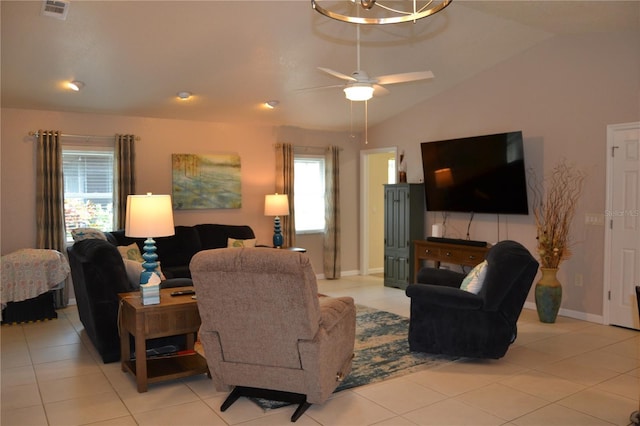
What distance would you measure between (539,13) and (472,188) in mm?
2268

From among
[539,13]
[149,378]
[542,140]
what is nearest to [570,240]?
[542,140]

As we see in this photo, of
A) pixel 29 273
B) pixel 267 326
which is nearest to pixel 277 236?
pixel 29 273

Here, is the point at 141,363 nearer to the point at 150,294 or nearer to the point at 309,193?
the point at 150,294

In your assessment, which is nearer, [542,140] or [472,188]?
[542,140]

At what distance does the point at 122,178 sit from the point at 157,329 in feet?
11.1

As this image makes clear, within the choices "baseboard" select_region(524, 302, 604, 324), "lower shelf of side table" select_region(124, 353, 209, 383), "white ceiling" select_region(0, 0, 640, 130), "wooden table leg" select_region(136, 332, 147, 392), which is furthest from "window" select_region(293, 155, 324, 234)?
"wooden table leg" select_region(136, 332, 147, 392)

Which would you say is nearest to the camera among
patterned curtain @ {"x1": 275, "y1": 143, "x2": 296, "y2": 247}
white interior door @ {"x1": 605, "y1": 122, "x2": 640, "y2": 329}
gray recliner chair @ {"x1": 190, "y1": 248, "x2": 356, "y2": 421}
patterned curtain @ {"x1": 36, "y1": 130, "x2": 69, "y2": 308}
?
gray recliner chair @ {"x1": 190, "y1": 248, "x2": 356, "y2": 421}

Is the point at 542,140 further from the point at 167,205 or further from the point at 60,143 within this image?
the point at 60,143

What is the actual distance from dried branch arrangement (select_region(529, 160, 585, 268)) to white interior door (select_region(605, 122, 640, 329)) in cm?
37

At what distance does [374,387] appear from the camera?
3.62 metres

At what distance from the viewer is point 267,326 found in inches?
118

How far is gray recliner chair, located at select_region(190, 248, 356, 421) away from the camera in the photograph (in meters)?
2.87

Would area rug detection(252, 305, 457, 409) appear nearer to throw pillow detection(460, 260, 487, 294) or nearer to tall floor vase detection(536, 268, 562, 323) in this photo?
throw pillow detection(460, 260, 487, 294)

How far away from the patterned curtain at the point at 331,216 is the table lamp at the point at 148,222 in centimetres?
452
